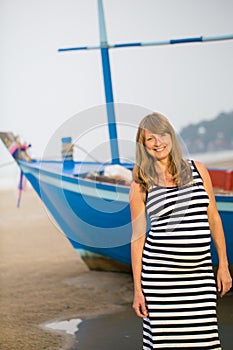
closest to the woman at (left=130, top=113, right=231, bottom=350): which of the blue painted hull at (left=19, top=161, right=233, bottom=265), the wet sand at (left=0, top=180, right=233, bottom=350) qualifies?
the wet sand at (left=0, top=180, right=233, bottom=350)

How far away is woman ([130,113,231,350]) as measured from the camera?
5.84 ft

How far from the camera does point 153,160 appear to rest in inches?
72.0

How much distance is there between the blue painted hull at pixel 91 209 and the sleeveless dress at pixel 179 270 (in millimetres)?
1380

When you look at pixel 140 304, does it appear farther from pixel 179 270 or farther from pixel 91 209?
pixel 91 209

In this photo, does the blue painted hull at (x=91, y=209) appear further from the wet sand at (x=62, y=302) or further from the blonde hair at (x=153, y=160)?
the blonde hair at (x=153, y=160)

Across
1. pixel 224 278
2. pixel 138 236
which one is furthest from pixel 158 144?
pixel 224 278

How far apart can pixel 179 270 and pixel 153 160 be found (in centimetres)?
28

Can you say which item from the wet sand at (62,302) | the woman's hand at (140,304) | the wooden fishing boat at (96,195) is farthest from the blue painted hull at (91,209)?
the woman's hand at (140,304)

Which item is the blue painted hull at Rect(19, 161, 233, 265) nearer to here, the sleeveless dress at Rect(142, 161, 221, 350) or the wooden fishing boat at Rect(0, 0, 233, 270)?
the wooden fishing boat at Rect(0, 0, 233, 270)

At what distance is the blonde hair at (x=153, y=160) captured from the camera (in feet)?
5.85

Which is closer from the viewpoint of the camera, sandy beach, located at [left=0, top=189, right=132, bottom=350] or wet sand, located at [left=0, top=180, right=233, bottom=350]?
wet sand, located at [left=0, top=180, right=233, bottom=350]

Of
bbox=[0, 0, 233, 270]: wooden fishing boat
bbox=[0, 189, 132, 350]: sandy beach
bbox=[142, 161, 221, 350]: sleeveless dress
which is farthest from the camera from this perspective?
bbox=[0, 0, 233, 270]: wooden fishing boat

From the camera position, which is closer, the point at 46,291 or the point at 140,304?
the point at 140,304

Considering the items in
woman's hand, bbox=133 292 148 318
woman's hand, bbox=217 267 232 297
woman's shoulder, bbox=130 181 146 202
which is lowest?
woman's hand, bbox=133 292 148 318
